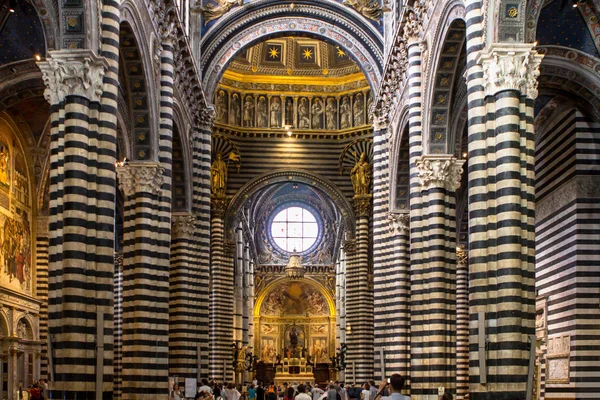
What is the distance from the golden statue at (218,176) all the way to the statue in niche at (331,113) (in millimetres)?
5799

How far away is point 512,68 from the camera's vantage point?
16562 mm

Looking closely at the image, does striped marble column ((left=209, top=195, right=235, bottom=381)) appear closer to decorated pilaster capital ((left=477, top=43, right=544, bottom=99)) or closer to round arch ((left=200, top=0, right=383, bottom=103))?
round arch ((left=200, top=0, right=383, bottom=103))

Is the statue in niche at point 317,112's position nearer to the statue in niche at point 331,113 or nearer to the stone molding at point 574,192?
the statue in niche at point 331,113

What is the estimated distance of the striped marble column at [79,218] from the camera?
53.9 feet

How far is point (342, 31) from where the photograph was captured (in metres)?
36.0

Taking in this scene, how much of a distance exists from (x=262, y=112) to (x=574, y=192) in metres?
23.0

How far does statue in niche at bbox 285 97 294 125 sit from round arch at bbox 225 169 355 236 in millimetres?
2511

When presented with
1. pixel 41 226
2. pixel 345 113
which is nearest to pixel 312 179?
pixel 345 113

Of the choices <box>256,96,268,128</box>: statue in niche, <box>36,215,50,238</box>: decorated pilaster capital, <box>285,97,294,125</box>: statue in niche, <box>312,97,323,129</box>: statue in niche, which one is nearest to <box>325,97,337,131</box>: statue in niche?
<box>312,97,323,129</box>: statue in niche

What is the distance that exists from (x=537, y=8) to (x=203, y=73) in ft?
63.0

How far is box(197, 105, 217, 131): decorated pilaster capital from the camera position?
32.8 meters

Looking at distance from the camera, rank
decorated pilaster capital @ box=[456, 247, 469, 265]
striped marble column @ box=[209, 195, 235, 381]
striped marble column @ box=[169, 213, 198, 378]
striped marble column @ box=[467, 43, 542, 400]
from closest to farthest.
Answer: striped marble column @ box=[467, 43, 542, 400], striped marble column @ box=[169, 213, 198, 378], decorated pilaster capital @ box=[456, 247, 469, 265], striped marble column @ box=[209, 195, 235, 381]

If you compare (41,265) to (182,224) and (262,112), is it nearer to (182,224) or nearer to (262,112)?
(182,224)

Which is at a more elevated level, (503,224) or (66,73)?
(66,73)
